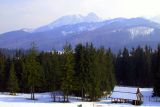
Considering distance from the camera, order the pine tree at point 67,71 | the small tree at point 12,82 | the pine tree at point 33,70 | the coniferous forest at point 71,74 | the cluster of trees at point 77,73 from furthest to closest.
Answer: the small tree at point 12,82
the pine tree at point 33,70
the coniferous forest at point 71,74
the cluster of trees at point 77,73
the pine tree at point 67,71

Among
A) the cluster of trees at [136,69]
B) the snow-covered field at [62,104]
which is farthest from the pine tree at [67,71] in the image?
the cluster of trees at [136,69]

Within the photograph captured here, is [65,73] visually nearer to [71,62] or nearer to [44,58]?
[71,62]

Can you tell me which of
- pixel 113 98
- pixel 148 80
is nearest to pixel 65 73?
Result: pixel 113 98

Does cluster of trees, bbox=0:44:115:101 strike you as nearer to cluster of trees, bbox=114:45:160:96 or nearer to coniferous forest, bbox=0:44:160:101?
coniferous forest, bbox=0:44:160:101

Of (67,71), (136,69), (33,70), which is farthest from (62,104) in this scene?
(136,69)

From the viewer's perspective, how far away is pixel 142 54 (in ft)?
497

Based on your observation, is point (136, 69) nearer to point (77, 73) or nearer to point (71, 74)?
point (77, 73)

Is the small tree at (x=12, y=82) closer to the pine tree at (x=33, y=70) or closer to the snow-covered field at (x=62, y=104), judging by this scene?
the pine tree at (x=33, y=70)

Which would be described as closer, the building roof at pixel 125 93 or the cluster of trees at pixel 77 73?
the building roof at pixel 125 93

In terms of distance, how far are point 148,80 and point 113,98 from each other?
4956 cm

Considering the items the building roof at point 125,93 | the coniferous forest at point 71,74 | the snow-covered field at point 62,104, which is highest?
the coniferous forest at point 71,74

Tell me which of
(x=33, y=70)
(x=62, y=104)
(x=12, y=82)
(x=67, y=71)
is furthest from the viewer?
(x=12, y=82)

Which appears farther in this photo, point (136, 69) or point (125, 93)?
point (136, 69)

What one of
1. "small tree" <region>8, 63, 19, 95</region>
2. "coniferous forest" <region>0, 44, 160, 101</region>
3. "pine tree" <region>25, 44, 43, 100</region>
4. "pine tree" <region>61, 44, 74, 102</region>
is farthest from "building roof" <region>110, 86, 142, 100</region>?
"small tree" <region>8, 63, 19, 95</region>
